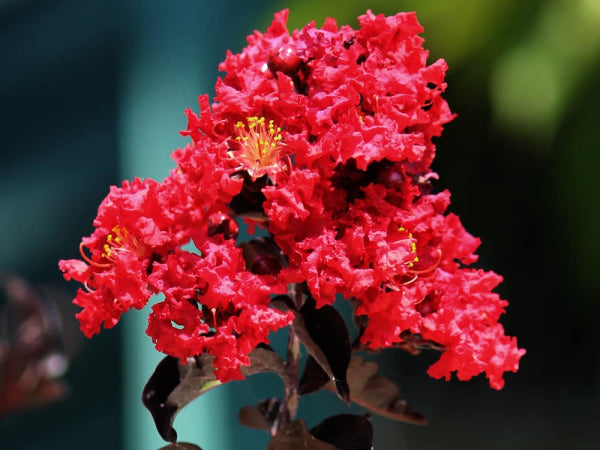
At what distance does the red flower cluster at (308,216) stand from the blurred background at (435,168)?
1776mm

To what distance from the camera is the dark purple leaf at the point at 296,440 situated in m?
0.83

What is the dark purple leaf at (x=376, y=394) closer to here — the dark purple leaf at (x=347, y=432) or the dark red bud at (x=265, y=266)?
the dark purple leaf at (x=347, y=432)

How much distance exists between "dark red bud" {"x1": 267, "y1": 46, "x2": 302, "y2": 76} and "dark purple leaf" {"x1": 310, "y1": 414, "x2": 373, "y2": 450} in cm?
40

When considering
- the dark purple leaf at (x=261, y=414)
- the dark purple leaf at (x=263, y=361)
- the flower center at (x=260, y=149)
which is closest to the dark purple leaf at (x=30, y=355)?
the dark purple leaf at (x=261, y=414)

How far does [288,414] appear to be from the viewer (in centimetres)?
92

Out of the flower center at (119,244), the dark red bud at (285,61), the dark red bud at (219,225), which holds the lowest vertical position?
the dark red bud at (219,225)

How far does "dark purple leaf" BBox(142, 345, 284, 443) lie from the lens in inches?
32.2

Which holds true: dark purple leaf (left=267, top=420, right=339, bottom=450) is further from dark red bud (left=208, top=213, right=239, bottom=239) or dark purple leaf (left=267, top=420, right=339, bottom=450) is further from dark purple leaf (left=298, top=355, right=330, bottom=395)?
dark red bud (left=208, top=213, right=239, bottom=239)

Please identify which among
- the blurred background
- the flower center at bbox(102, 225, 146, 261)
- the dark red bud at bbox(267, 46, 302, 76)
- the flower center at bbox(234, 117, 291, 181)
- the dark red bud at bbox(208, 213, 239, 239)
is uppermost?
the dark red bud at bbox(267, 46, 302, 76)

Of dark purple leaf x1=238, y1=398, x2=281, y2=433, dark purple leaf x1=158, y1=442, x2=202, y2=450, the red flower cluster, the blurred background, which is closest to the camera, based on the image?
the red flower cluster

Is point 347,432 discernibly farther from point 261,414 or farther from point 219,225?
point 219,225

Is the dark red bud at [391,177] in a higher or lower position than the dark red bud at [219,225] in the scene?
higher

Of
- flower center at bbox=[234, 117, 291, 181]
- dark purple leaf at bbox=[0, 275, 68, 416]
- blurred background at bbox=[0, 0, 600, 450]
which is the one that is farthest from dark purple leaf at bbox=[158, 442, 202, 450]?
A: blurred background at bbox=[0, 0, 600, 450]

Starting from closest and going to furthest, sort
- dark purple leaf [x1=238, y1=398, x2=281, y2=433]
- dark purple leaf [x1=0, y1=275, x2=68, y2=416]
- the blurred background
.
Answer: dark purple leaf [x1=238, y1=398, x2=281, y2=433], dark purple leaf [x1=0, y1=275, x2=68, y2=416], the blurred background
